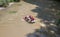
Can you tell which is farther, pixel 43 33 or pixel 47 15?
pixel 47 15

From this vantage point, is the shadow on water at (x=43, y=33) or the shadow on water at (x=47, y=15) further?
the shadow on water at (x=47, y=15)

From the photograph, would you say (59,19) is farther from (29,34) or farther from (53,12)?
(29,34)

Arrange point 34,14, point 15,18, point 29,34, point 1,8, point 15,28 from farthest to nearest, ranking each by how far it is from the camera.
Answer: point 1,8, point 34,14, point 15,18, point 15,28, point 29,34

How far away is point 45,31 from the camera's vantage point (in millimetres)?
5699

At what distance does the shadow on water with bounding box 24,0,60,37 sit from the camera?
5554 millimetres

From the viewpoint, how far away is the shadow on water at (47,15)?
18.2 feet

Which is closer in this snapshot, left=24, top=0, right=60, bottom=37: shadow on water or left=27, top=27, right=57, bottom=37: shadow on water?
left=27, top=27, right=57, bottom=37: shadow on water

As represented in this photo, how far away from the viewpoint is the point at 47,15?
7105 millimetres

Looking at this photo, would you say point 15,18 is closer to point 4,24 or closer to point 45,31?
point 4,24

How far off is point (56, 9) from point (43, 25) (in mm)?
2082

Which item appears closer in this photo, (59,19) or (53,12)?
(59,19)

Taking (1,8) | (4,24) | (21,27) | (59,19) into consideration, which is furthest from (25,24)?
(1,8)

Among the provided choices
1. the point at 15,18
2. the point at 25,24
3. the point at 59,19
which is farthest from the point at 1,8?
the point at 59,19

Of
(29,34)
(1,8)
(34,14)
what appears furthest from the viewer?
(1,8)
